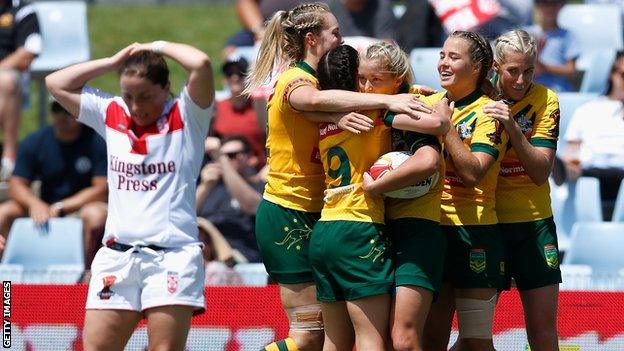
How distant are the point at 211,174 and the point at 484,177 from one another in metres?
3.83

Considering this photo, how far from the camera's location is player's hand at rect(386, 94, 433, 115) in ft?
16.6

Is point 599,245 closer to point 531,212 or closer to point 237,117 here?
point 531,212

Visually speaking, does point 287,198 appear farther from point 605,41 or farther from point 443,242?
point 605,41

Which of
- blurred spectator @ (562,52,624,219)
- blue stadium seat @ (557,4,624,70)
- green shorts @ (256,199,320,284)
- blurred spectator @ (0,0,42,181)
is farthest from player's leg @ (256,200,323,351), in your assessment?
blue stadium seat @ (557,4,624,70)

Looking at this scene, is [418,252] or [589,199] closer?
[418,252]

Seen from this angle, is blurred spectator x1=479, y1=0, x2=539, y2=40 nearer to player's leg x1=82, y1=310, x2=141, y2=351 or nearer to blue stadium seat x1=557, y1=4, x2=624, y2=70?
blue stadium seat x1=557, y1=4, x2=624, y2=70

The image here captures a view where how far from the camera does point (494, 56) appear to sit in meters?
5.61

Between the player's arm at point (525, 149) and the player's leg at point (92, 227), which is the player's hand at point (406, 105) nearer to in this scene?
the player's arm at point (525, 149)

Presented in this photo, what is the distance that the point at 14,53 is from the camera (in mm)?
10977

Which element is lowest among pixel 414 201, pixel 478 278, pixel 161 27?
pixel 161 27

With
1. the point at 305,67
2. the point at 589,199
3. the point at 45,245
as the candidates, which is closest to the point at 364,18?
the point at 589,199

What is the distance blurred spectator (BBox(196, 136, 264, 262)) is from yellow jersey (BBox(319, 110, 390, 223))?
11.6 ft

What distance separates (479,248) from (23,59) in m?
6.54

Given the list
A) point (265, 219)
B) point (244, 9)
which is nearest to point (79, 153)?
point (244, 9)
